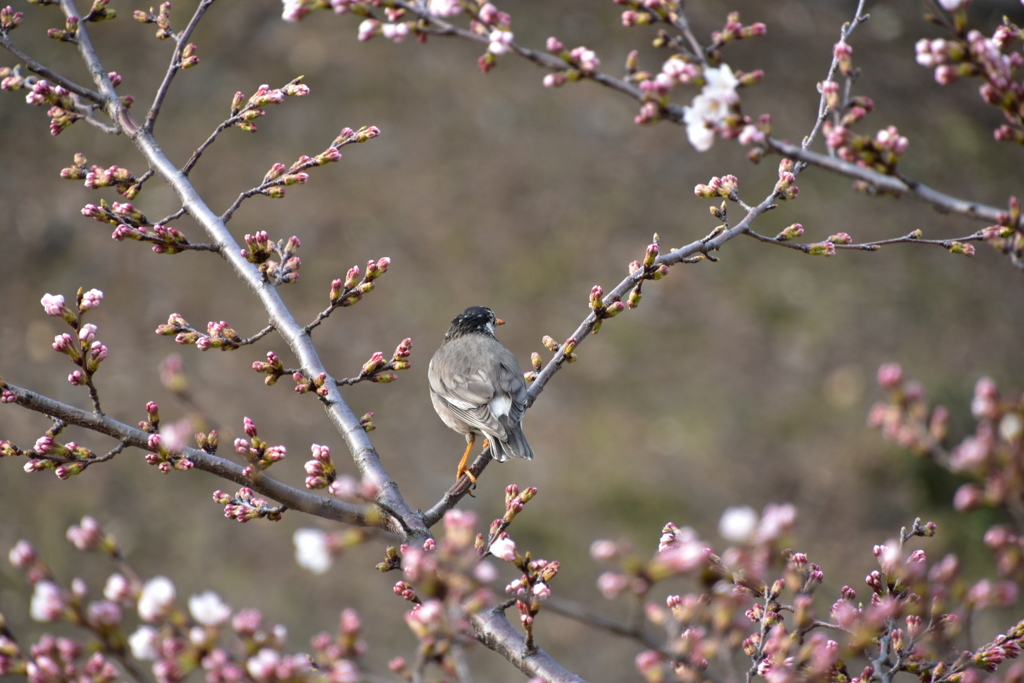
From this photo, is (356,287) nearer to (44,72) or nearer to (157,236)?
(157,236)

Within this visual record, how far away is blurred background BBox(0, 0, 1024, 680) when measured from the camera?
10.0 meters

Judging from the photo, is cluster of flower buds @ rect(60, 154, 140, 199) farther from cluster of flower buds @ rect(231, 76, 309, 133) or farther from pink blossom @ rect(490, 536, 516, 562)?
pink blossom @ rect(490, 536, 516, 562)

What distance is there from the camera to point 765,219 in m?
13.3

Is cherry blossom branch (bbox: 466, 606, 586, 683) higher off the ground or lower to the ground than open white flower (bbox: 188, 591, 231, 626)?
higher

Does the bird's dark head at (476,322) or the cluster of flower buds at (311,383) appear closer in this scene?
the cluster of flower buds at (311,383)

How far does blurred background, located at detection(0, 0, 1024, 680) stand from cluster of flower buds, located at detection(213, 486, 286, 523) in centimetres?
677

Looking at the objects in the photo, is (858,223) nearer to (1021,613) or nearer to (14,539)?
(1021,613)

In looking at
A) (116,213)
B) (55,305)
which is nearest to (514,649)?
(55,305)

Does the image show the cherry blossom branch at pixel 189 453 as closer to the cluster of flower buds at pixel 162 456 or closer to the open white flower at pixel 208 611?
the cluster of flower buds at pixel 162 456

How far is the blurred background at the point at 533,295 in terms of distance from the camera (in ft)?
32.9

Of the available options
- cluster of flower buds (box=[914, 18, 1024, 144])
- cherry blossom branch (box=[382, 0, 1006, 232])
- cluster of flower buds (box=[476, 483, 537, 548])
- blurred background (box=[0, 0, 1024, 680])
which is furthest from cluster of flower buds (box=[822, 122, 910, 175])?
blurred background (box=[0, 0, 1024, 680])

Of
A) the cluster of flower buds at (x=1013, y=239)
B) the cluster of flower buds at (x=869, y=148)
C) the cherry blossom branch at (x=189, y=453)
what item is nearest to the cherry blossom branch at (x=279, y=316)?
the cherry blossom branch at (x=189, y=453)

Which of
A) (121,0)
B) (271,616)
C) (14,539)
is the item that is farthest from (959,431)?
(121,0)

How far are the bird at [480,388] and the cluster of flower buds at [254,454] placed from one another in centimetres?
197
